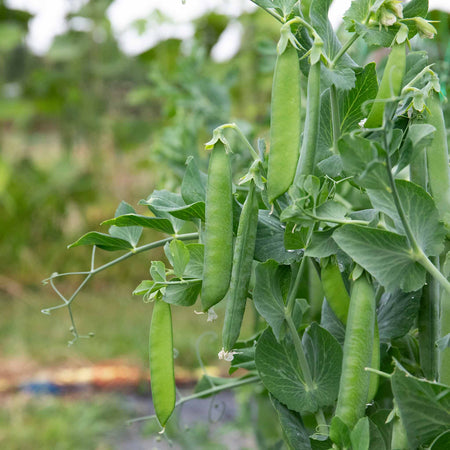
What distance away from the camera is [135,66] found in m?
4.25

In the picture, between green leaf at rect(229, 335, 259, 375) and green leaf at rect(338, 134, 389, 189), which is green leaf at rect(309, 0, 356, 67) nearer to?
green leaf at rect(338, 134, 389, 189)

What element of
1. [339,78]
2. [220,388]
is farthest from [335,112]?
[220,388]

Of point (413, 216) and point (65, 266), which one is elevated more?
point (413, 216)

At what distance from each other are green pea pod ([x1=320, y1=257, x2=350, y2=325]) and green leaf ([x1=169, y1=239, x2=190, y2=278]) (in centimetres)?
9

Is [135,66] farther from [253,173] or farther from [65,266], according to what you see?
[253,173]

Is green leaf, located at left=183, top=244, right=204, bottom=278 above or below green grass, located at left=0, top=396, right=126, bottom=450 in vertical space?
above

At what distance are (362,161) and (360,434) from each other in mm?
160

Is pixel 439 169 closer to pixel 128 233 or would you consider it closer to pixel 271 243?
pixel 271 243

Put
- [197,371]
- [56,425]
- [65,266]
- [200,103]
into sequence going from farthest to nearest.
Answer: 1. [65,266]
2. [197,371]
3. [56,425]
4. [200,103]

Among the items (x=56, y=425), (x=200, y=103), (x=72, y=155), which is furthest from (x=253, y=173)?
(x=72, y=155)

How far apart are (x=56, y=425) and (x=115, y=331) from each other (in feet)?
3.40

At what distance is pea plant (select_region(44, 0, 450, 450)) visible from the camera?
14.0 inches

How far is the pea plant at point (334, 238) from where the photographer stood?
1.17 ft

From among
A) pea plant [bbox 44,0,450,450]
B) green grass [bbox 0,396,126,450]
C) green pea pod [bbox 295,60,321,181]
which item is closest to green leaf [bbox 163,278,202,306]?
pea plant [bbox 44,0,450,450]
